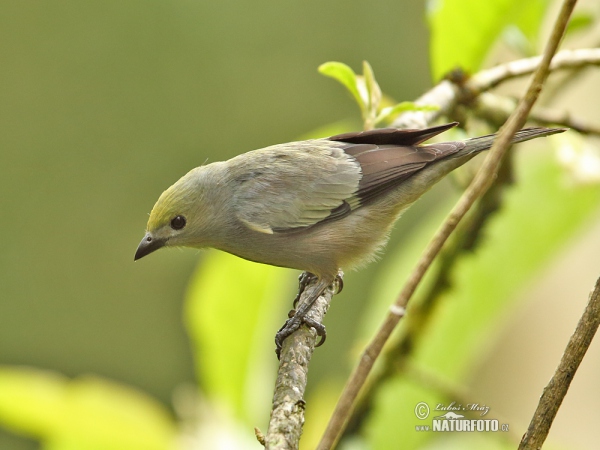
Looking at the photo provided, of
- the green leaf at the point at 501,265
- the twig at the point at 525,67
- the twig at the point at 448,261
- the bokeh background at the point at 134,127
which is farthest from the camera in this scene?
the bokeh background at the point at 134,127

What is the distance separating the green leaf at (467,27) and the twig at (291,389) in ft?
3.74

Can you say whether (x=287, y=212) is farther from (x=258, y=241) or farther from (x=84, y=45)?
(x=84, y=45)

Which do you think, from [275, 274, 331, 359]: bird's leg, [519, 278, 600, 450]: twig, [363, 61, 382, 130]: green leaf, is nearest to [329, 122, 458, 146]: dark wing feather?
[363, 61, 382, 130]: green leaf

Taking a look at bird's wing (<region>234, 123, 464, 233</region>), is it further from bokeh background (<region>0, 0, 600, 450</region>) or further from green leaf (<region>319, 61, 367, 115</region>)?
bokeh background (<region>0, 0, 600, 450</region>)

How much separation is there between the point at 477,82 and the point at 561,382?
5.46ft

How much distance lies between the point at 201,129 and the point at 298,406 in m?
10.1

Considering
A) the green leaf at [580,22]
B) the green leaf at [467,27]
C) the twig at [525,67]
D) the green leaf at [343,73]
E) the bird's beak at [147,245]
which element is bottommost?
the bird's beak at [147,245]

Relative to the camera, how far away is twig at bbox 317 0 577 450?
3.62ft

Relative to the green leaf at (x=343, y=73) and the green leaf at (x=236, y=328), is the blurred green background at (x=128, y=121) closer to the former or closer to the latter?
the green leaf at (x=236, y=328)

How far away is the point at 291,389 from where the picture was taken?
1778 millimetres

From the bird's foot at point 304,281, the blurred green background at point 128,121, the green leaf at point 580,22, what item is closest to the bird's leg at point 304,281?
the bird's foot at point 304,281

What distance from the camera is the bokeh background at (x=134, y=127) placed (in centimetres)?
984

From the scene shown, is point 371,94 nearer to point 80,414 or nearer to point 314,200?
point 314,200

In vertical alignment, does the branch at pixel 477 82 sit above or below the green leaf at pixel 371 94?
above
